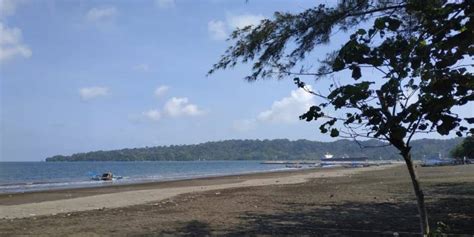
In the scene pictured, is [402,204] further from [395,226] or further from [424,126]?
[424,126]

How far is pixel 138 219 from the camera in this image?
12.7 meters

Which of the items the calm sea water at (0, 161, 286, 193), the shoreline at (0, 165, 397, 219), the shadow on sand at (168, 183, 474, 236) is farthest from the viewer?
the calm sea water at (0, 161, 286, 193)

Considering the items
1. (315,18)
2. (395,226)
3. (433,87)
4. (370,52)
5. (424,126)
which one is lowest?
(395,226)

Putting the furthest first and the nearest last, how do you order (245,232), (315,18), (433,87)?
(245,232) → (315,18) → (433,87)

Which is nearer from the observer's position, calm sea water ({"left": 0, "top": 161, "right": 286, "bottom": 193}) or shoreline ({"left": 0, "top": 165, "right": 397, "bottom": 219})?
shoreline ({"left": 0, "top": 165, "right": 397, "bottom": 219})

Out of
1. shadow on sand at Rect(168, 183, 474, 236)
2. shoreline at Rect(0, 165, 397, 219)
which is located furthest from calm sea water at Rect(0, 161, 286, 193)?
shadow on sand at Rect(168, 183, 474, 236)

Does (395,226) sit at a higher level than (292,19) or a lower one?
lower

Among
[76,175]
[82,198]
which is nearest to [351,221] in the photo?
[82,198]

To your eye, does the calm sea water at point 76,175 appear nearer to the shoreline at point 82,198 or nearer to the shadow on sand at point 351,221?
the shoreline at point 82,198

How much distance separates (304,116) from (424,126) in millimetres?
1355

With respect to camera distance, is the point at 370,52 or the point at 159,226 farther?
the point at 159,226

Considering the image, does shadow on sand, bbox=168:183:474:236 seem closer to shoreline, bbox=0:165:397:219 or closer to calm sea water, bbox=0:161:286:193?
shoreline, bbox=0:165:397:219

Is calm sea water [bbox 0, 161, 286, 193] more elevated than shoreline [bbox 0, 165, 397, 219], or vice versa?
calm sea water [bbox 0, 161, 286, 193]

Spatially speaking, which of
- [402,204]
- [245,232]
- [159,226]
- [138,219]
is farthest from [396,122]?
[402,204]
